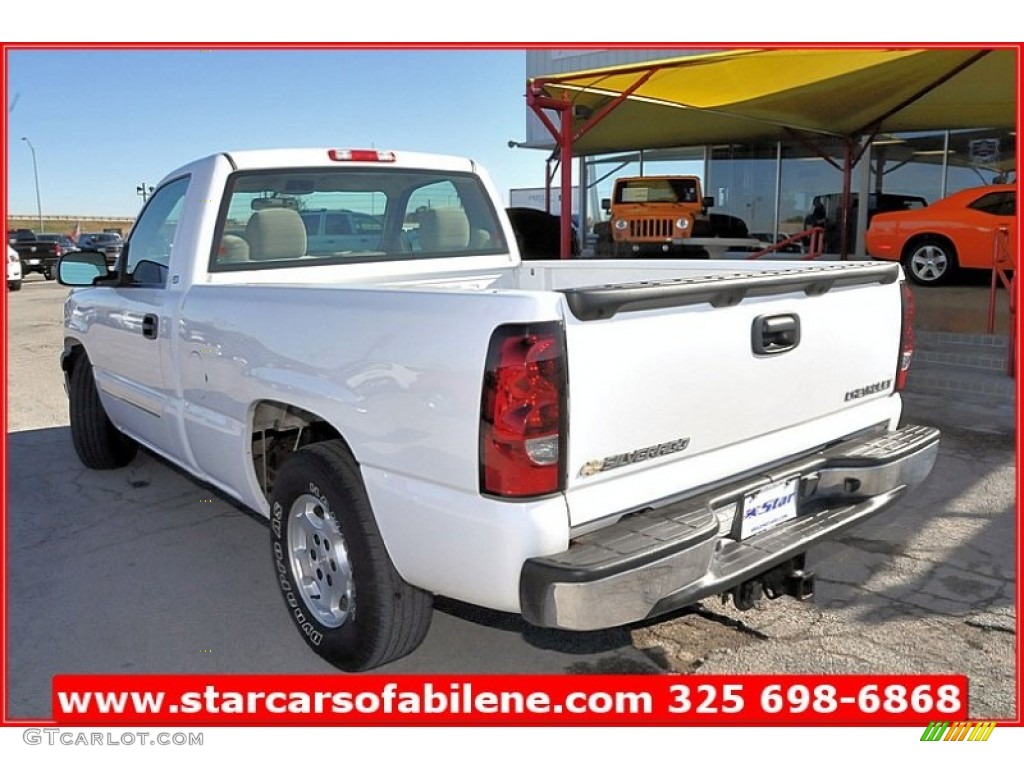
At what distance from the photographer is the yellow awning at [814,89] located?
32.8ft

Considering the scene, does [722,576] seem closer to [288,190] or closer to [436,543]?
[436,543]

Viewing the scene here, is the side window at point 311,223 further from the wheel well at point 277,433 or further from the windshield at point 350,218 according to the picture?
the wheel well at point 277,433

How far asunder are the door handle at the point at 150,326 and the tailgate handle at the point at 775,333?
9.40 feet

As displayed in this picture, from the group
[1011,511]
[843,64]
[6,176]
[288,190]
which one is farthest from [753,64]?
[6,176]

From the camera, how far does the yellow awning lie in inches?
393

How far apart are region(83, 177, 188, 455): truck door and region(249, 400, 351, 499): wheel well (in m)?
0.69

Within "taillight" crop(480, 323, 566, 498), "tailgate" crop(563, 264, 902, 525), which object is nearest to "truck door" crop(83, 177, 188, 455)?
"taillight" crop(480, 323, 566, 498)

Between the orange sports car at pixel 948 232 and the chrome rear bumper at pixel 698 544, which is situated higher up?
the orange sports car at pixel 948 232

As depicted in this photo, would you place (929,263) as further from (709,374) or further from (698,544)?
(698,544)

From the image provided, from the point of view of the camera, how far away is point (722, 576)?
2.68 metres

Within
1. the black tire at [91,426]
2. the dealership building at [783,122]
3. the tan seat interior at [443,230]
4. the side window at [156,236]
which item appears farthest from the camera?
the dealership building at [783,122]

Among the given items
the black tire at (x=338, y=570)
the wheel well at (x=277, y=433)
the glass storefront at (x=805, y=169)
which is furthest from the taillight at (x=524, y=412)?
the glass storefront at (x=805, y=169)

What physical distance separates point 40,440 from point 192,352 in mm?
3797

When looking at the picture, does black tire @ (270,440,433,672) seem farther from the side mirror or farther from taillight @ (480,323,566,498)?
the side mirror
